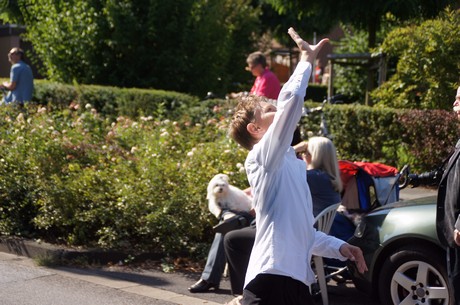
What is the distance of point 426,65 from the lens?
12.8 m

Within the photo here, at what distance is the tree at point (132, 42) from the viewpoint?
16.7m

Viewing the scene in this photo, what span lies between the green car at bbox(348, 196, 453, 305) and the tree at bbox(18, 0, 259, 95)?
11.3 meters

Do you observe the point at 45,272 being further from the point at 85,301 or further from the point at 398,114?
the point at 398,114

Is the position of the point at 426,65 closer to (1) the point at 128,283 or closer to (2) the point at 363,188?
(2) the point at 363,188

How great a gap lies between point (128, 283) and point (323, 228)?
1905mm

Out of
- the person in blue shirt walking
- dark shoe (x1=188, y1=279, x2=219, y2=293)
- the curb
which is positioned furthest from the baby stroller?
the person in blue shirt walking

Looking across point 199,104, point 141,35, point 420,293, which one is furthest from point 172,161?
point 141,35

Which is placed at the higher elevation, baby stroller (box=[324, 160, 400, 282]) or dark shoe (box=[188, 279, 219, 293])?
baby stroller (box=[324, 160, 400, 282])

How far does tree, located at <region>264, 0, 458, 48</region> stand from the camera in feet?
49.8

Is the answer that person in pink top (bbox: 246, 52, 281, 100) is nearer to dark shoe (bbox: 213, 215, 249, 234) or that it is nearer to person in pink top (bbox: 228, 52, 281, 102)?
person in pink top (bbox: 228, 52, 281, 102)

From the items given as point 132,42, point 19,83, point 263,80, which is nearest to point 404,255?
point 263,80

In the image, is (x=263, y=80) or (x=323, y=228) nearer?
(x=323, y=228)

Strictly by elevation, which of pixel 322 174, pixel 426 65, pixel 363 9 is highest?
pixel 363 9

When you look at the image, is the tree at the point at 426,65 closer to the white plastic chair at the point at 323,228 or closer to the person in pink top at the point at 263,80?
the person in pink top at the point at 263,80
